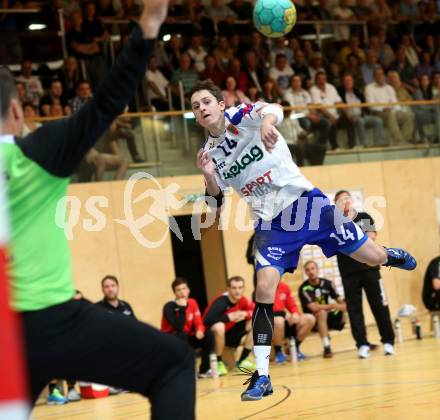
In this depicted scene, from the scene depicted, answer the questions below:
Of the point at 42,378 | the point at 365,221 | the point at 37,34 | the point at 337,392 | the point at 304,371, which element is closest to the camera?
the point at 42,378

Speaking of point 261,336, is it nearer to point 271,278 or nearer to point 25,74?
point 271,278

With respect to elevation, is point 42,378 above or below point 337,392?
above

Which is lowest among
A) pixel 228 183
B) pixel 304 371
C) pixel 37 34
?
pixel 304 371

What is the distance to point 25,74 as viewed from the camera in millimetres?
16453

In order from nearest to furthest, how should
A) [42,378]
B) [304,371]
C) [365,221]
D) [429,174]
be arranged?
[42,378]
[304,371]
[365,221]
[429,174]

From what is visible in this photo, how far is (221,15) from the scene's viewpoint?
20.4 meters

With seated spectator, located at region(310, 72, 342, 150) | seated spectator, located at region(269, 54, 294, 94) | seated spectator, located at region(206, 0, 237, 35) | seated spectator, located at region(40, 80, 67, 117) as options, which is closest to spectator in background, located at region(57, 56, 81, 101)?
seated spectator, located at region(40, 80, 67, 117)

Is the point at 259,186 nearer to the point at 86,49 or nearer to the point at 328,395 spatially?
the point at 328,395

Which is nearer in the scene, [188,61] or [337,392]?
[337,392]

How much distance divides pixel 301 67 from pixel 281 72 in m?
0.69

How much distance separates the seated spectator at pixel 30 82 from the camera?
1612 cm

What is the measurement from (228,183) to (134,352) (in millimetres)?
4164

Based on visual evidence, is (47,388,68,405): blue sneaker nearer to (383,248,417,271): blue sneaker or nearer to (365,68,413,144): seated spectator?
(383,248,417,271): blue sneaker

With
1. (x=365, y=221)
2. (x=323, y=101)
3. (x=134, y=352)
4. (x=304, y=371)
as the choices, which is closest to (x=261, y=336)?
(x=134, y=352)
